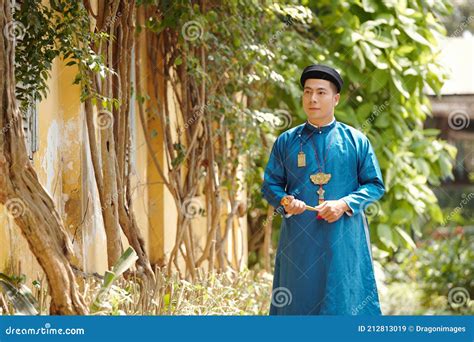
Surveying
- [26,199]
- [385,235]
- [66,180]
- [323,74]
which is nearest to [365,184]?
[323,74]

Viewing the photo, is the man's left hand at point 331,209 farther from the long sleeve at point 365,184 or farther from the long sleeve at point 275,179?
the long sleeve at point 275,179

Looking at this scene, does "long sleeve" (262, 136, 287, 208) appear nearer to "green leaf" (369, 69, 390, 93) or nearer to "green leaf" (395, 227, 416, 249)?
"green leaf" (369, 69, 390, 93)

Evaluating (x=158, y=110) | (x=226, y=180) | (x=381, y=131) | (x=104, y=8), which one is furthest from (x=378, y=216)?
(x=104, y=8)

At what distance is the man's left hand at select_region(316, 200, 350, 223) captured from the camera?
4805 mm

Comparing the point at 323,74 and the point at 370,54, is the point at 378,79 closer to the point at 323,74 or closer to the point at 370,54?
the point at 370,54

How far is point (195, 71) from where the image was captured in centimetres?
684

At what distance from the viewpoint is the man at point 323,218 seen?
497cm

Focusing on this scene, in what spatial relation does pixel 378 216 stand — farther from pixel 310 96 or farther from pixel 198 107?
pixel 310 96

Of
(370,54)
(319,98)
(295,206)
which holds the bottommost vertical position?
(295,206)

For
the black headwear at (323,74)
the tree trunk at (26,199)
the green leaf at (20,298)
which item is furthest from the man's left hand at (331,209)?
the green leaf at (20,298)

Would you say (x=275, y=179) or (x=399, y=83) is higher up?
(x=399, y=83)

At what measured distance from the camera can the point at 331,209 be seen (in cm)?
480

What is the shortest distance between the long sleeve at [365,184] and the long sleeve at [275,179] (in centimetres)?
31

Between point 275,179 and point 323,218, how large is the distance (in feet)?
1.11
